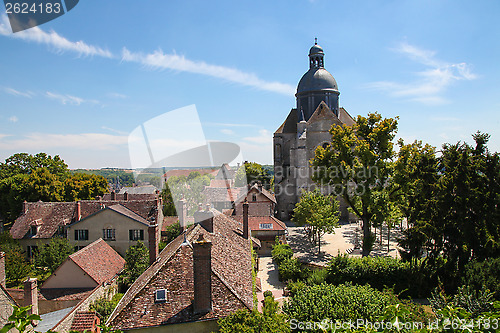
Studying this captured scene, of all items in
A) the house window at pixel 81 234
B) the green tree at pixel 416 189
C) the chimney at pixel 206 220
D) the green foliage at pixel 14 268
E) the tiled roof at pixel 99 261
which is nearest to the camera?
the chimney at pixel 206 220

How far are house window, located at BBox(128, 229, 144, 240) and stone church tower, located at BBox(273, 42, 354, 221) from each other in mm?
24275

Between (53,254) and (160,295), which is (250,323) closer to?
(160,295)

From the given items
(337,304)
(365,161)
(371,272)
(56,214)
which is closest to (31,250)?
(56,214)

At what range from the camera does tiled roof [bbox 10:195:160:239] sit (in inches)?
1297

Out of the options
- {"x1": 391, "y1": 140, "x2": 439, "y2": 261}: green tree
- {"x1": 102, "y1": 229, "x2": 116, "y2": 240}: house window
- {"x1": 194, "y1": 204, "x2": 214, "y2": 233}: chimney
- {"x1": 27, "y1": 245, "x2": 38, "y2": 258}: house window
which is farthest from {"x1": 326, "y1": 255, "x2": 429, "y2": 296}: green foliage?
{"x1": 27, "y1": 245, "x2": 38, "y2": 258}: house window

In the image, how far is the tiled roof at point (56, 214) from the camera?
32938 mm

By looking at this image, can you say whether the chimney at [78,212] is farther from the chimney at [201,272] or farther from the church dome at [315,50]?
the church dome at [315,50]

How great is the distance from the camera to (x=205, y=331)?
11820mm

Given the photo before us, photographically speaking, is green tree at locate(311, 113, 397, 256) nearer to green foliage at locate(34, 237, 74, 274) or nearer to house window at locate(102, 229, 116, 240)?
house window at locate(102, 229, 116, 240)

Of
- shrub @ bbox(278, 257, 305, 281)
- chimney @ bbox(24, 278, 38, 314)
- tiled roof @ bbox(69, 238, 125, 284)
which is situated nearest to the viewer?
chimney @ bbox(24, 278, 38, 314)

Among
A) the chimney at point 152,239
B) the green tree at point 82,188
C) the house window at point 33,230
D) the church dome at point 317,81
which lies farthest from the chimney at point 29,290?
the church dome at point 317,81

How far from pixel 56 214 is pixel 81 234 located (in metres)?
6.43

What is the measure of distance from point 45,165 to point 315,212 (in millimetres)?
56726

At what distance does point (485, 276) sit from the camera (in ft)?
54.4
